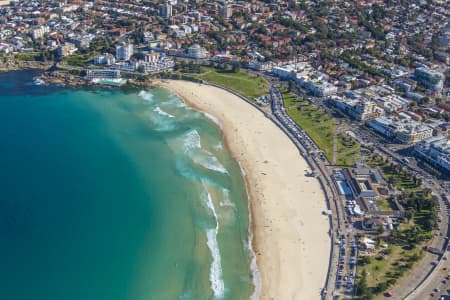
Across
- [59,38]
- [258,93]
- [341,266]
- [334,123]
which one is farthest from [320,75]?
[59,38]

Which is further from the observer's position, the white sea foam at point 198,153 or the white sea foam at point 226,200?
the white sea foam at point 198,153

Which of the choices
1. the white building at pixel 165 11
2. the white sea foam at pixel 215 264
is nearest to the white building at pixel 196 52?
the white building at pixel 165 11

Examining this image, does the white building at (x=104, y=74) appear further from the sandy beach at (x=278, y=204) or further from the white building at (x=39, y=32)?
the white building at (x=39, y=32)

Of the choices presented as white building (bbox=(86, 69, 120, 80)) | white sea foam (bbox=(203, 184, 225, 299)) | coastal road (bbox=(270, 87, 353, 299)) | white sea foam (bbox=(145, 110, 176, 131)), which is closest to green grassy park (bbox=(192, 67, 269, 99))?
coastal road (bbox=(270, 87, 353, 299))

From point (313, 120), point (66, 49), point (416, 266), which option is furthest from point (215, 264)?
point (66, 49)

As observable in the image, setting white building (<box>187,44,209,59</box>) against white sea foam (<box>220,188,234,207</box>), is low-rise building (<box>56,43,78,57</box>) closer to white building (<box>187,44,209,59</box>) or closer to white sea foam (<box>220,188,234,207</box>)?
white building (<box>187,44,209,59</box>)

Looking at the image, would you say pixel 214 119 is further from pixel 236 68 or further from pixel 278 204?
pixel 278 204
